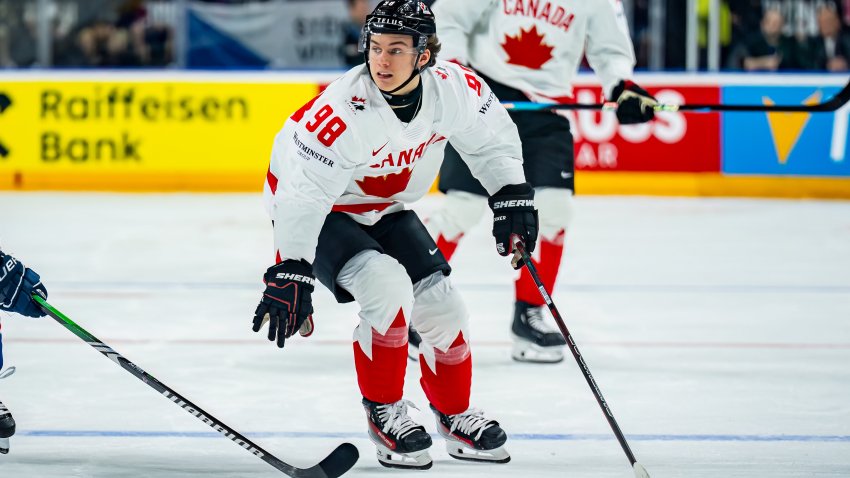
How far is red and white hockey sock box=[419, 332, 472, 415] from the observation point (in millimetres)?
3025

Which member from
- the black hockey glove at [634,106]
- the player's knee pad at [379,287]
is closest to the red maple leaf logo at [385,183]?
the player's knee pad at [379,287]

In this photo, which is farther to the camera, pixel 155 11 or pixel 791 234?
pixel 155 11

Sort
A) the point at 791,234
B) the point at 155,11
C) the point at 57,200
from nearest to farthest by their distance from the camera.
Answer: the point at 791,234
the point at 57,200
the point at 155,11

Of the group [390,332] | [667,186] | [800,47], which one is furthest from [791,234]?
[390,332]

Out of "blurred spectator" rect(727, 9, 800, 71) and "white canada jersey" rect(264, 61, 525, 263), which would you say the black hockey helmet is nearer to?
"white canada jersey" rect(264, 61, 525, 263)

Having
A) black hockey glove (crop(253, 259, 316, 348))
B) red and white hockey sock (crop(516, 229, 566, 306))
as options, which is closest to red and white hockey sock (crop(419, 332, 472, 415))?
black hockey glove (crop(253, 259, 316, 348))

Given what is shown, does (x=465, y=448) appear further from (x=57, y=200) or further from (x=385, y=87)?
(x=57, y=200)

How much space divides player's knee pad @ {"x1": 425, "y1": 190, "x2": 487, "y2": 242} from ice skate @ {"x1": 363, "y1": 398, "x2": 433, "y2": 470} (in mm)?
1319

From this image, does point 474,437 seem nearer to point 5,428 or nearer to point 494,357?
point 5,428

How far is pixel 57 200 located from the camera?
312 inches

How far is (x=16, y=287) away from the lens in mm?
2861

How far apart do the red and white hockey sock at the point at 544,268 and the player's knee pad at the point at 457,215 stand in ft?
0.75

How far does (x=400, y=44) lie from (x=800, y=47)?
6.12 meters

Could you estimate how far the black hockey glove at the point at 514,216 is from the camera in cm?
313
